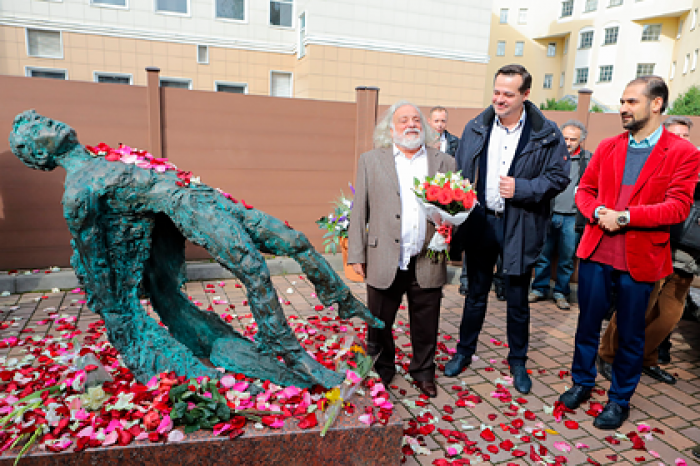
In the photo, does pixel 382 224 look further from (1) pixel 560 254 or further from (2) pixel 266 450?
(1) pixel 560 254

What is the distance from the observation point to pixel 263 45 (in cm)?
1543

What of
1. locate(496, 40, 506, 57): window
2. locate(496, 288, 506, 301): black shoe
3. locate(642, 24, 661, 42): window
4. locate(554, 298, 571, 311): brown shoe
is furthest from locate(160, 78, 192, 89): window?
locate(496, 40, 506, 57): window

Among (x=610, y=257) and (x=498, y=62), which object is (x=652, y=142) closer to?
(x=610, y=257)

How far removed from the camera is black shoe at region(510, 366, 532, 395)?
11.3 ft

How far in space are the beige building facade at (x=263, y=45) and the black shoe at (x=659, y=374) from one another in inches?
505

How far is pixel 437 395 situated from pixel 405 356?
1.97ft

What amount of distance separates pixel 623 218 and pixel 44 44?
606 inches

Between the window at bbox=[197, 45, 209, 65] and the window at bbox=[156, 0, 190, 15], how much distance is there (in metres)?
1.06

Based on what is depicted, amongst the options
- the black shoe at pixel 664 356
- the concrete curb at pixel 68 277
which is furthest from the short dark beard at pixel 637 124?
the concrete curb at pixel 68 277

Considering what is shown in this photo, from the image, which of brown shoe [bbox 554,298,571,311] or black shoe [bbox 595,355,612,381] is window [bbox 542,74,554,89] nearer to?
brown shoe [bbox 554,298,571,311]

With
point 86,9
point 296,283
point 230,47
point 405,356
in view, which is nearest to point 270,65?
point 230,47

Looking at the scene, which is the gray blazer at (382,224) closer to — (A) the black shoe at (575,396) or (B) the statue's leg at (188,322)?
(B) the statue's leg at (188,322)

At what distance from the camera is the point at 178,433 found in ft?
7.00

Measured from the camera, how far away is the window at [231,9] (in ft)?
48.5
